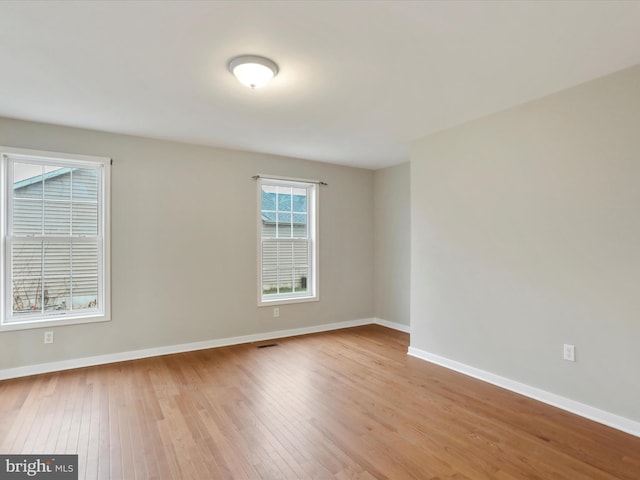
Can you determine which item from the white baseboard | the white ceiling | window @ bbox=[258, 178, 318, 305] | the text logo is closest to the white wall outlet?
the white baseboard

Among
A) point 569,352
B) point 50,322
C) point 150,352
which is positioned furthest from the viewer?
point 150,352

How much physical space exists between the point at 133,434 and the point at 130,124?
2.92m

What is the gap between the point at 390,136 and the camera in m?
4.05

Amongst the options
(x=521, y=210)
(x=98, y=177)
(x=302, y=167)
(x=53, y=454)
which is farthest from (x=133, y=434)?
(x=302, y=167)

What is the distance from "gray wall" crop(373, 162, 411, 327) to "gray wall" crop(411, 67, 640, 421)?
4.26 ft

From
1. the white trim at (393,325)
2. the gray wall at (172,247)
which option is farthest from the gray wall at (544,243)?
the gray wall at (172,247)

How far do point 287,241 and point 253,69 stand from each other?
119 inches

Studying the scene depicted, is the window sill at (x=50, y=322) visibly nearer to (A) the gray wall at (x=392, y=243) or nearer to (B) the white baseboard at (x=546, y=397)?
(B) the white baseboard at (x=546, y=397)

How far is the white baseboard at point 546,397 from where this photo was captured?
248cm

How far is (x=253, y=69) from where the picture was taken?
94.3 inches

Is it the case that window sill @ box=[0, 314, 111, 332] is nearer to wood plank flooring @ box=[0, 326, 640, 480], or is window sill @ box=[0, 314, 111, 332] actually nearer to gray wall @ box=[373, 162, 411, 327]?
wood plank flooring @ box=[0, 326, 640, 480]

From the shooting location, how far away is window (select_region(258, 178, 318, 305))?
4969mm

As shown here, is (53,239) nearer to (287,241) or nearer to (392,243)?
(287,241)

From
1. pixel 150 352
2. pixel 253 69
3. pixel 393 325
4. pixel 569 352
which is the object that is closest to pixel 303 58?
pixel 253 69
